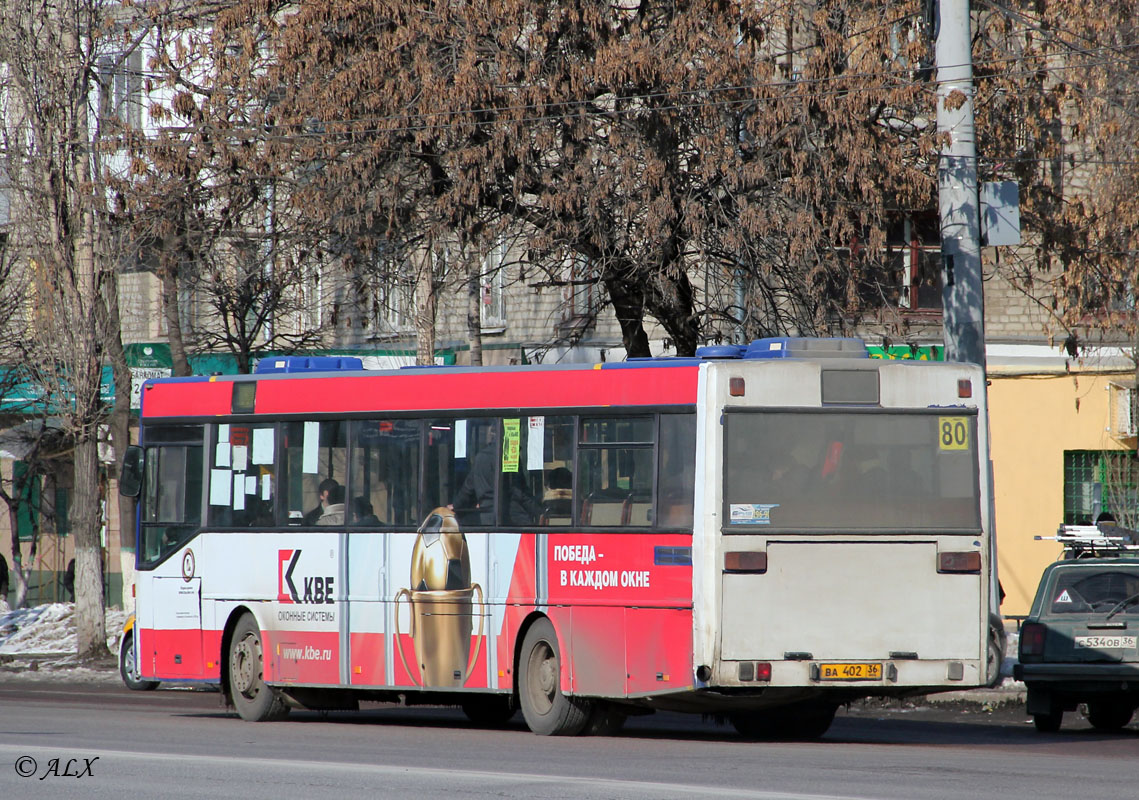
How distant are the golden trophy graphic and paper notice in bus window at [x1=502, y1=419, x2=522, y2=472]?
2.22 feet

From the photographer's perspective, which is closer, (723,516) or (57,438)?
(723,516)

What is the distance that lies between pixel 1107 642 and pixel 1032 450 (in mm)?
12002

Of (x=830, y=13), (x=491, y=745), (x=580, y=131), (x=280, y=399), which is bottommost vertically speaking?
(x=491, y=745)

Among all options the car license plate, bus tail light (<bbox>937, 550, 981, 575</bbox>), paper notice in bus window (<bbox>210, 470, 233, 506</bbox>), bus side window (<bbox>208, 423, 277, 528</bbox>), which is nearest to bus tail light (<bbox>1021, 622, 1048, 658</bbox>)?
the car license plate

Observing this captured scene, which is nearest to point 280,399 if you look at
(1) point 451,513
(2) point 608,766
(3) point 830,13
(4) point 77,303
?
(1) point 451,513

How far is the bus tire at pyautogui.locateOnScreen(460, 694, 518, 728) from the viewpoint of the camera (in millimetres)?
15117

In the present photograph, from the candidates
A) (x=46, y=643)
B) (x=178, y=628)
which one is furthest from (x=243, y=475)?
(x=46, y=643)

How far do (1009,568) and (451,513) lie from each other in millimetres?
14555

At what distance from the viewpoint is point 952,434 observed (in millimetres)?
12695

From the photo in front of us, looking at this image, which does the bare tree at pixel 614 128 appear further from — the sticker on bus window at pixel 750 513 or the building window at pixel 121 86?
the sticker on bus window at pixel 750 513

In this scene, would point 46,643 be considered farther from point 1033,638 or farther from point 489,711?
point 1033,638

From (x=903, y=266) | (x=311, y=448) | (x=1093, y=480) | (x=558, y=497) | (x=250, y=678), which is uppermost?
(x=903, y=266)

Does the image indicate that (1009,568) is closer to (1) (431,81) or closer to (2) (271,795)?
(1) (431,81)

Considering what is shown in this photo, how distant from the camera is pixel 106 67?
80.3ft
